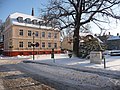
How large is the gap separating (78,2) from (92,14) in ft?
7.80

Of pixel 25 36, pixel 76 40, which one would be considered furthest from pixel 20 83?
pixel 25 36

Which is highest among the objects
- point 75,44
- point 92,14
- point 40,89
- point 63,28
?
point 92,14

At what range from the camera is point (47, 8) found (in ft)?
84.1

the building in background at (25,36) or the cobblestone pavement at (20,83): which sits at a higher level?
the building in background at (25,36)

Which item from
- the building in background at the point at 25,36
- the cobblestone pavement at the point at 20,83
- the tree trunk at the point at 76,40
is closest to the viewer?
the cobblestone pavement at the point at 20,83

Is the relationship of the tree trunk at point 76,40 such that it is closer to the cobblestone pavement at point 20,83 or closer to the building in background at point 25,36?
the cobblestone pavement at point 20,83

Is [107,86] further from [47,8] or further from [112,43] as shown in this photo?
[112,43]

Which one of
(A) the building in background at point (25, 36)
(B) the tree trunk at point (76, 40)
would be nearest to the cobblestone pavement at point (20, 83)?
(B) the tree trunk at point (76, 40)

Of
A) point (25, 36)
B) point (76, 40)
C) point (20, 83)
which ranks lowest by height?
point (20, 83)

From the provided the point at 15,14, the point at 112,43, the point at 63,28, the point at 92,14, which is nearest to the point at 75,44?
the point at 63,28

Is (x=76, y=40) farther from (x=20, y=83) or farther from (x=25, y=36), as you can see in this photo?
(x=25, y=36)

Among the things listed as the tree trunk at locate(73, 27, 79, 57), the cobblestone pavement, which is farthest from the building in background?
the cobblestone pavement

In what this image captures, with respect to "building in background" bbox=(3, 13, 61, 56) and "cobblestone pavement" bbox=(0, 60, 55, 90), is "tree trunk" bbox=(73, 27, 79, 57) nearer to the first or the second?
"cobblestone pavement" bbox=(0, 60, 55, 90)

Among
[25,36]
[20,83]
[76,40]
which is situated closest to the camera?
[20,83]
